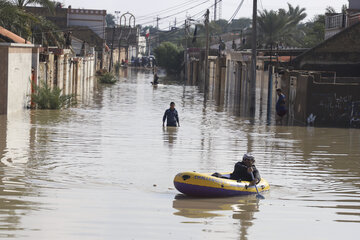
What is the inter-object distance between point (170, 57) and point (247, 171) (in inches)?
3645

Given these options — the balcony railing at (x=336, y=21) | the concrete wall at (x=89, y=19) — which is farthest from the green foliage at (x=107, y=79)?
the concrete wall at (x=89, y=19)

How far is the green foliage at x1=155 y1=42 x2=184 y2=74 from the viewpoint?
4188 inches

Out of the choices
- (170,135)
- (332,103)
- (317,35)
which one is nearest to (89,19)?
(317,35)

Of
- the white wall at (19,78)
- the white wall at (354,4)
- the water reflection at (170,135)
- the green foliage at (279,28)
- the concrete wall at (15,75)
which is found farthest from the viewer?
the green foliage at (279,28)

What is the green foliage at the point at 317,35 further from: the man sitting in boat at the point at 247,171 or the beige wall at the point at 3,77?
the man sitting in boat at the point at 247,171

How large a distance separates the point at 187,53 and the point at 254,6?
58555 mm

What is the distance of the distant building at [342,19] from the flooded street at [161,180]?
21.8 meters

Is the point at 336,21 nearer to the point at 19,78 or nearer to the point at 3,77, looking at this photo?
the point at 19,78

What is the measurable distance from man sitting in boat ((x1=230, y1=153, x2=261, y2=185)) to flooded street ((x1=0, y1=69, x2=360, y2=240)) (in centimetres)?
49

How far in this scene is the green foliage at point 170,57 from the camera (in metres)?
106

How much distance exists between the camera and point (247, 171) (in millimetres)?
14539

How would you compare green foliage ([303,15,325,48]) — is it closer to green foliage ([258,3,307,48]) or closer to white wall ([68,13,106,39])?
green foliage ([258,3,307,48])

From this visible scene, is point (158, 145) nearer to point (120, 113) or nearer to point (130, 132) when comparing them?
point (130, 132)

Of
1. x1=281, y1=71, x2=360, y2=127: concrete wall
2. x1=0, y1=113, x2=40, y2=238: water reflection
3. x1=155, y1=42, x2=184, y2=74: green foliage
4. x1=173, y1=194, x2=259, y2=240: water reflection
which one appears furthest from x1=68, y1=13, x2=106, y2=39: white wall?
x1=173, y1=194, x2=259, y2=240: water reflection
